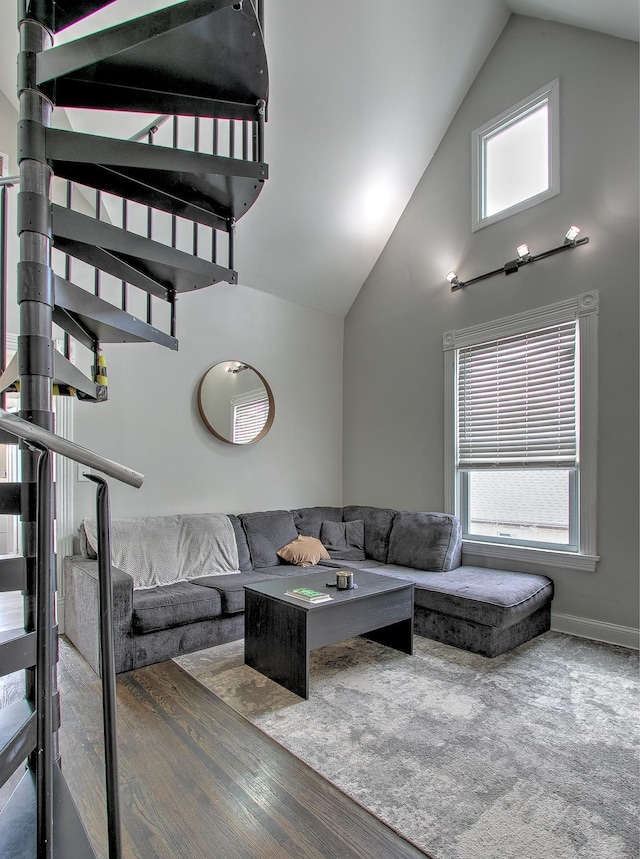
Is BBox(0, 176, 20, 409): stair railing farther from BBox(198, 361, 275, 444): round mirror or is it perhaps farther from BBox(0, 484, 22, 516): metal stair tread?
BBox(198, 361, 275, 444): round mirror

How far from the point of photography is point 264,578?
3586 mm

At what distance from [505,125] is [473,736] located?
4.40 metres

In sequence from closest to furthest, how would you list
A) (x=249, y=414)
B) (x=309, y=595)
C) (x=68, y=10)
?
(x=68, y=10), (x=309, y=595), (x=249, y=414)

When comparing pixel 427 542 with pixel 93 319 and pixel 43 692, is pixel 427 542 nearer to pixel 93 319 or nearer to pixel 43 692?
pixel 93 319

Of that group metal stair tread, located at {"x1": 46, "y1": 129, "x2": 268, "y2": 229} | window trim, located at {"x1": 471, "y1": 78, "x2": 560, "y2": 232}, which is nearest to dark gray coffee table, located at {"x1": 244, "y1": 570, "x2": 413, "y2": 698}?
metal stair tread, located at {"x1": 46, "y1": 129, "x2": 268, "y2": 229}

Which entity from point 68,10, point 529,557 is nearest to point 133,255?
point 68,10

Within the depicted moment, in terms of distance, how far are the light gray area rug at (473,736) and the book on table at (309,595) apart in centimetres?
46

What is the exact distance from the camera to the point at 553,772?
6.23 ft

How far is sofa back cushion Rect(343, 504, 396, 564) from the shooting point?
4395 mm

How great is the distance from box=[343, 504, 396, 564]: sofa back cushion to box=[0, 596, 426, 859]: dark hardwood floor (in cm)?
223

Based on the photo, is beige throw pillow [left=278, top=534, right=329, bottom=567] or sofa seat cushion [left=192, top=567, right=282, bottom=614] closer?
sofa seat cushion [left=192, top=567, right=282, bottom=614]

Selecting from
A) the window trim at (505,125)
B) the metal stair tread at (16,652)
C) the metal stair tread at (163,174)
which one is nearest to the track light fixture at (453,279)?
the window trim at (505,125)

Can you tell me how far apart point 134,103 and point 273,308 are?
3.09 metres

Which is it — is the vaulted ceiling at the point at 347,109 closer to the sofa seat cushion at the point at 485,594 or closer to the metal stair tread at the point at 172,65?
the metal stair tread at the point at 172,65
